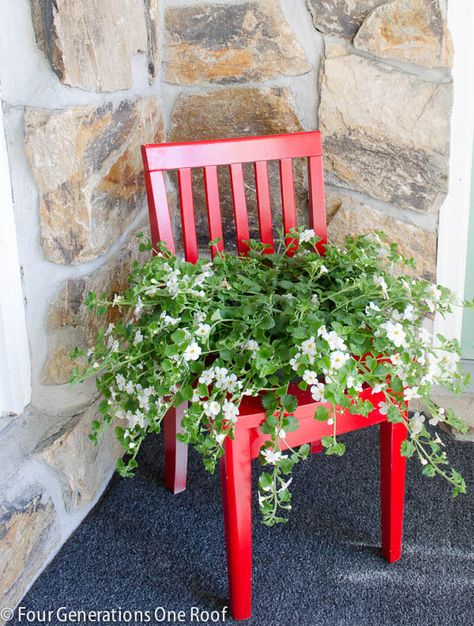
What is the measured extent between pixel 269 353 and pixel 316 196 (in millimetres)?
584

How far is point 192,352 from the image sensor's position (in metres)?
1.19

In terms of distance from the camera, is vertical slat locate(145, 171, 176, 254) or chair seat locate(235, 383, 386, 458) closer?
chair seat locate(235, 383, 386, 458)

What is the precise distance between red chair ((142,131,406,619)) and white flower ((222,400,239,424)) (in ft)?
0.14

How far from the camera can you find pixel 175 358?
1.20 meters

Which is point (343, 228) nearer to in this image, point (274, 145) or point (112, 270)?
point (274, 145)

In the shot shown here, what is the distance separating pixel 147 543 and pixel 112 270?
1.99 ft

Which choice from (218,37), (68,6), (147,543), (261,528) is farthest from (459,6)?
(147,543)

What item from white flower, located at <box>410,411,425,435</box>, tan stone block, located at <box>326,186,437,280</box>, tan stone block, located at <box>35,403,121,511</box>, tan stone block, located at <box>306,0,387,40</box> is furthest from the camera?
tan stone block, located at <box>326,186,437,280</box>

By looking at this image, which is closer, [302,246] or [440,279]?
[302,246]

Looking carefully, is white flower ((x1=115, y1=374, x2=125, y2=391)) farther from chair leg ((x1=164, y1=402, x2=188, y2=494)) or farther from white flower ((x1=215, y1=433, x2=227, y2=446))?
chair leg ((x1=164, y1=402, x2=188, y2=494))

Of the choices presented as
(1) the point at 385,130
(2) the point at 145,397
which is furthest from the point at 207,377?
(1) the point at 385,130

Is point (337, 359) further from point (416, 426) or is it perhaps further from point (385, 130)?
point (385, 130)

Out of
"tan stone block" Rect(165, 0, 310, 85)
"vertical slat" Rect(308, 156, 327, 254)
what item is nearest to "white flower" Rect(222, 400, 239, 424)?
"vertical slat" Rect(308, 156, 327, 254)

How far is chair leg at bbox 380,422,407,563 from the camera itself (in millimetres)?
1420
